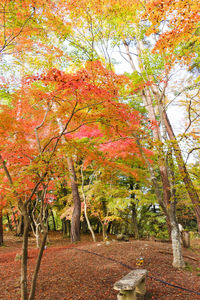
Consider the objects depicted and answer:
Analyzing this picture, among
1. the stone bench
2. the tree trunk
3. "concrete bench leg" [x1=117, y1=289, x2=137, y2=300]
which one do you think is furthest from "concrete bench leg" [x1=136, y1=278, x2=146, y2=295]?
the tree trunk

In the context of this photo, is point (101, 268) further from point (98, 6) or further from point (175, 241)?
point (98, 6)

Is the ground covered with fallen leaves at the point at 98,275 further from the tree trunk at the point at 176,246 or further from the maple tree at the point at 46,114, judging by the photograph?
the maple tree at the point at 46,114

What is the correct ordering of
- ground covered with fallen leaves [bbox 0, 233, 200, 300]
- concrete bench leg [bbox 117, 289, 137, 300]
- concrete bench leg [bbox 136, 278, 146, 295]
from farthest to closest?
ground covered with fallen leaves [bbox 0, 233, 200, 300] → concrete bench leg [bbox 136, 278, 146, 295] → concrete bench leg [bbox 117, 289, 137, 300]

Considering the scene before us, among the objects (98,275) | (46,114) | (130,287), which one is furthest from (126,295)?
(46,114)

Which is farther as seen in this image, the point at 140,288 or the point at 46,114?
the point at 46,114

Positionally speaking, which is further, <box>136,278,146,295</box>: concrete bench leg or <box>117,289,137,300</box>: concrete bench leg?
<box>136,278,146,295</box>: concrete bench leg

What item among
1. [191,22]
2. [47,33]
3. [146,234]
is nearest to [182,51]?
[191,22]

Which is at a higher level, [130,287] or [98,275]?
[130,287]

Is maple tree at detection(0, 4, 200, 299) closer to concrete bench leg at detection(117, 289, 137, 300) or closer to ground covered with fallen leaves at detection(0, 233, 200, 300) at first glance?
ground covered with fallen leaves at detection(0, 233, 200, 300)

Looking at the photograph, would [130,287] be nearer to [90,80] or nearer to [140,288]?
[140,288]

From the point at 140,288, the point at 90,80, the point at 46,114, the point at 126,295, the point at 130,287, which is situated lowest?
the point at 140,288

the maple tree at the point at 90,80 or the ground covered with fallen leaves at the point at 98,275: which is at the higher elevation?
the maple tree at the point at 90,80

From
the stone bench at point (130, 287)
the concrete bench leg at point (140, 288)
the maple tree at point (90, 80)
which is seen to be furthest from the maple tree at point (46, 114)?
the concrete bench leg at point (140, 288)

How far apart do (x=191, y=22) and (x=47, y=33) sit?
4378mm
